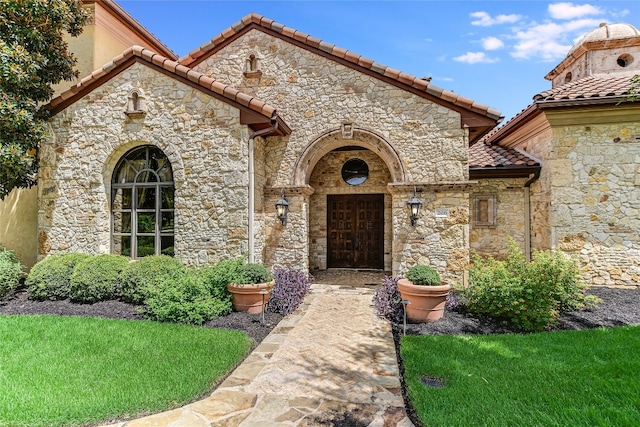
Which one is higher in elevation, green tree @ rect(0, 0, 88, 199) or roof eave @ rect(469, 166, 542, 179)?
green tree @ rect(0, 0, 88, 199)

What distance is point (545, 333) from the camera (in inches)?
208

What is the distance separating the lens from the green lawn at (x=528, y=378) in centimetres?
304

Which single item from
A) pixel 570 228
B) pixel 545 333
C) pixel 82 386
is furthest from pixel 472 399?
pixel 570 228

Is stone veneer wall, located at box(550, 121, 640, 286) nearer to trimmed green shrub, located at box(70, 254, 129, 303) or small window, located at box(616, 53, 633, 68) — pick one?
small window, located at box(616, 53, 633, 68)

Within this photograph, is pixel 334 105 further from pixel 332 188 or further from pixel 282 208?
pixel 282 208

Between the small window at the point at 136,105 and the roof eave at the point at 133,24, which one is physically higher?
the roof eave at the point at 133,24

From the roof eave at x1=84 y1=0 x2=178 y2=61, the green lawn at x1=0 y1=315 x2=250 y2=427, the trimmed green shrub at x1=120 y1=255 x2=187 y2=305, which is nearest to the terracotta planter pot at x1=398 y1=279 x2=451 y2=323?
the green lawn at x1=0 y1=315 x2=250 y2=427

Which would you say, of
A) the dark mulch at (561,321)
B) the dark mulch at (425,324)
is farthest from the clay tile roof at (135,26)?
the dark mulch at (561,321)

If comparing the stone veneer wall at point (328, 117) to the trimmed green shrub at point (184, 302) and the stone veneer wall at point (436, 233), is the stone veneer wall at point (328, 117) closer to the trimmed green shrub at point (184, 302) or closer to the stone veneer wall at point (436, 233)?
the stone veneer wall at point (436, 233)

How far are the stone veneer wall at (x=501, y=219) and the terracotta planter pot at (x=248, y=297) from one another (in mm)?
6875

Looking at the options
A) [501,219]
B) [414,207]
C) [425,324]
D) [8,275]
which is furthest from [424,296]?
[8,275]

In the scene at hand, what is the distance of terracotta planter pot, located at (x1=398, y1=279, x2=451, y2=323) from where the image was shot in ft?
19.1

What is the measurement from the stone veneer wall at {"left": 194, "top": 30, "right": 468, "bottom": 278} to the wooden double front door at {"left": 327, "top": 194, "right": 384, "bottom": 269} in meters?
2.30

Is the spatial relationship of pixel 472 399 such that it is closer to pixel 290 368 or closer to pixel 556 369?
pixel 556 369
